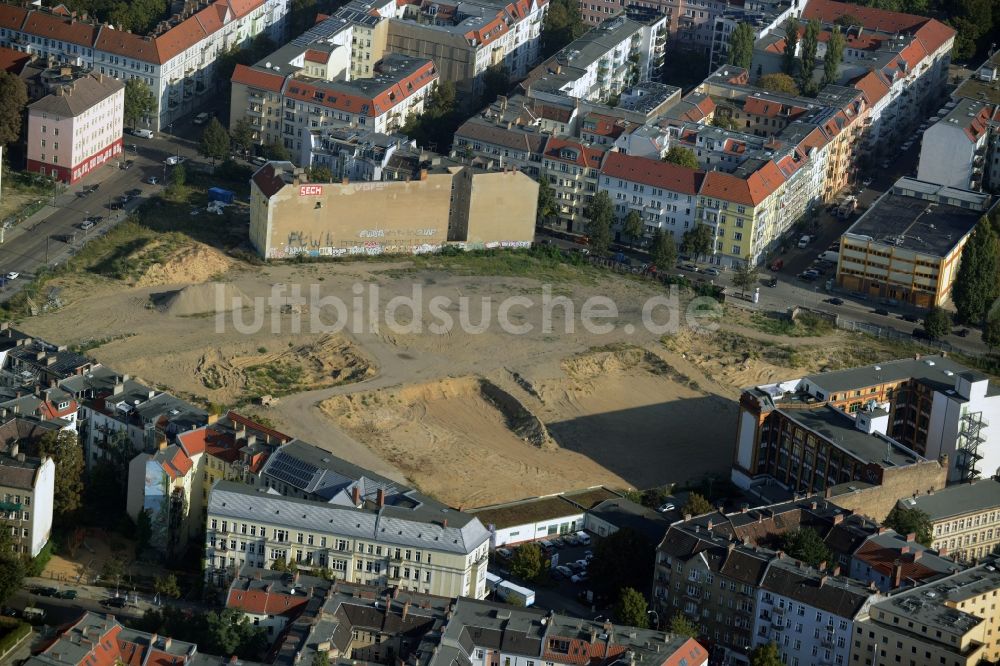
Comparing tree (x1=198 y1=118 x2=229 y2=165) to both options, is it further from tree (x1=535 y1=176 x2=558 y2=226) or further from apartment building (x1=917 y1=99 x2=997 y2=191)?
apartment building (x1=917 y1=99 x2=997 y2=191)

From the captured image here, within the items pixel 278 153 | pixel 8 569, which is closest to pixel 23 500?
pixel 8 569

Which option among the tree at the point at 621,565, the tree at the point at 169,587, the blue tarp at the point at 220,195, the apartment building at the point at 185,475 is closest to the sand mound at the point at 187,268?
the blue tarp at the point at 220,195

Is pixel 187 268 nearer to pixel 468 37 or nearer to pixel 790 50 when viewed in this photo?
pixel 468 37

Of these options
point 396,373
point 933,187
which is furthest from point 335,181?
point 933,187

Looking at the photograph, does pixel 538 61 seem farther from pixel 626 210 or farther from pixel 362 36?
pixel 626 210

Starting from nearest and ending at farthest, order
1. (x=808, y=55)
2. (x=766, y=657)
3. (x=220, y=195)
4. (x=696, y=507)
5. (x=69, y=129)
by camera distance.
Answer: (x=766, y=657) → (x=696, y=507) → (x=69, y=129) → (x=220, y=195) → (x=808, y=55)
